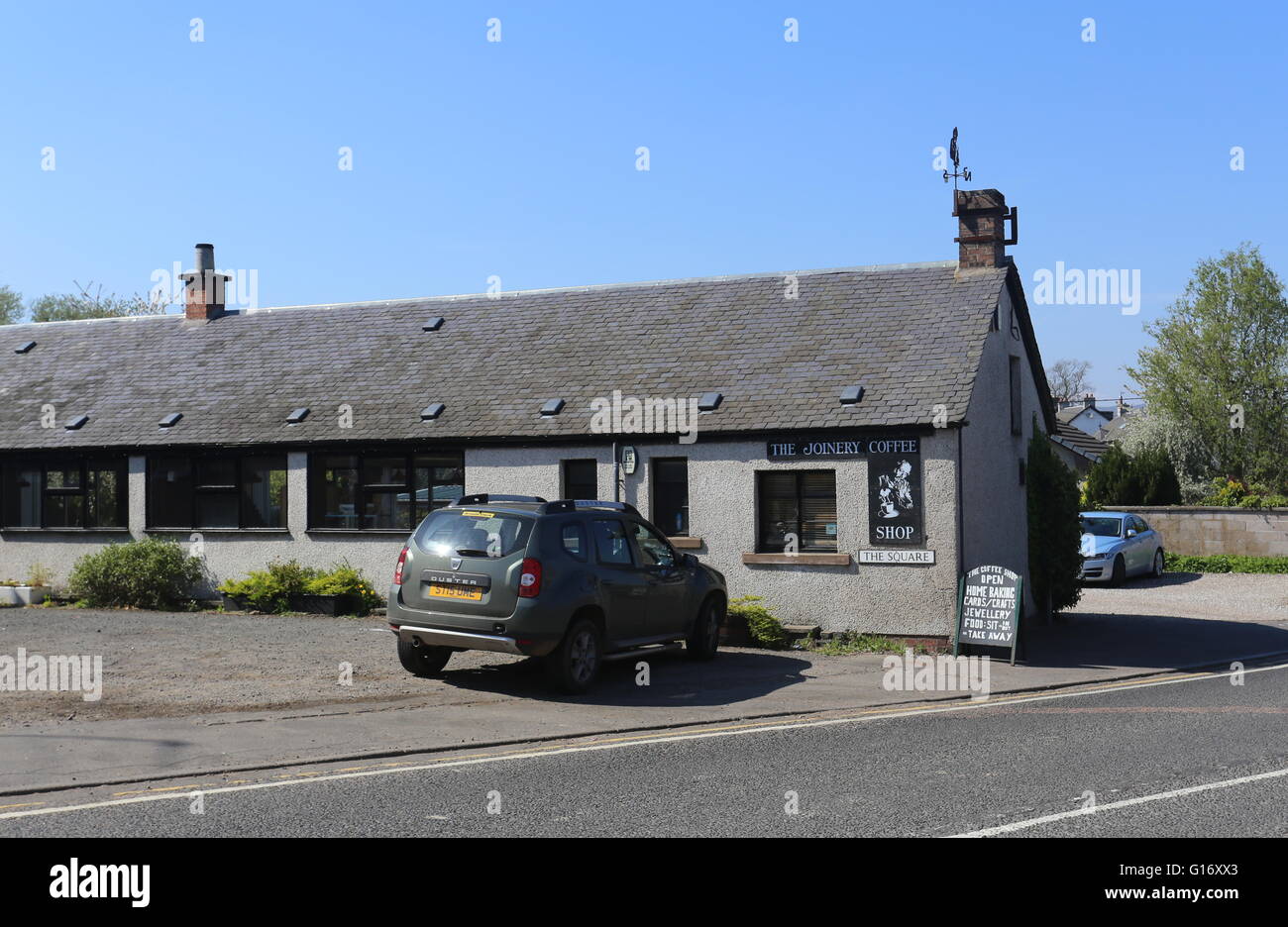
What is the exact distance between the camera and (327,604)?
19.9 m

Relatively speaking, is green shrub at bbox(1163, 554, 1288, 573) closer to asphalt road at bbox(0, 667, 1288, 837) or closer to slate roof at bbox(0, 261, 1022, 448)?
slate roof at bbox(0, 261, 1022, 448)

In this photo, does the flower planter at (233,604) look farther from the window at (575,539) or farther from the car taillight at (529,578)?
the car taillight at (529,578)

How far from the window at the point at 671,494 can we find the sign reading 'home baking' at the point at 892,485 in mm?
2535

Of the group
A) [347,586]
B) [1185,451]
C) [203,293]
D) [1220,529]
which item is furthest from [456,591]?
[1185,451]

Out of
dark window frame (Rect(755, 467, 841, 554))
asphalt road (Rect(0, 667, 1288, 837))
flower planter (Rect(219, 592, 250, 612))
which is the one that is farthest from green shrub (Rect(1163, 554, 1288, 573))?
flower planter (Rect(219, 592, 250, 612))

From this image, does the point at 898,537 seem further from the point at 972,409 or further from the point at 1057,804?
the point at 1057,804

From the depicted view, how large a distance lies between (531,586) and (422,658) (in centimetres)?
218

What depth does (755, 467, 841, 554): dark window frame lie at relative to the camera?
58.0 feet

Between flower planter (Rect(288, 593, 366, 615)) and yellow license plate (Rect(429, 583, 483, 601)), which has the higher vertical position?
yellow license plate (Rect(429, 583, 483, 601))

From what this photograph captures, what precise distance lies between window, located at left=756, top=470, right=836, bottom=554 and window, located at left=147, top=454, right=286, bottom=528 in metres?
8.59

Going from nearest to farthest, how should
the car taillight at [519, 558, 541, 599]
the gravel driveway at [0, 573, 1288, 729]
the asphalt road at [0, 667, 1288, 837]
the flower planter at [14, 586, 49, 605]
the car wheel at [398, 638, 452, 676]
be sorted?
the asphalt road at [0, 667, 1288, 837] → the gravel driveway at [0, 573, 1288, 729] → the car taillight at [519, 558, 541, 599] → the car wheel at [398, 638, 452, 676] → the flower planter at [14, 586, 49, 605]

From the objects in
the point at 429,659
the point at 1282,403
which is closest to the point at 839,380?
the point at 429,659
